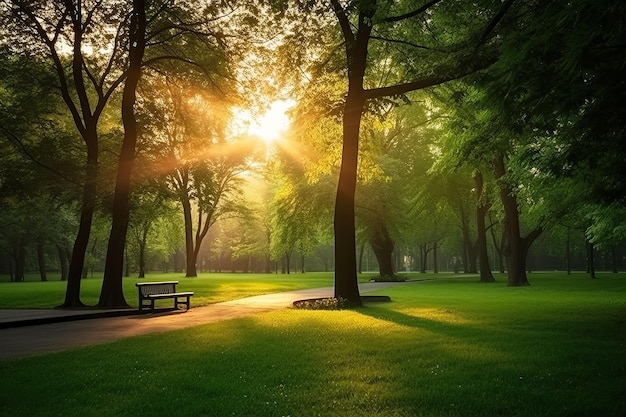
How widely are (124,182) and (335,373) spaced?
14.5 m

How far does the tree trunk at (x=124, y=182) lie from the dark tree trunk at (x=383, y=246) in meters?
21.8

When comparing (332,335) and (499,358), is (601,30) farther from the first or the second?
(332,335)

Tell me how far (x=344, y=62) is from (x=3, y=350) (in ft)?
48.3

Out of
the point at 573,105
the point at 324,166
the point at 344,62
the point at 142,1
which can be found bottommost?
the point at 573,105

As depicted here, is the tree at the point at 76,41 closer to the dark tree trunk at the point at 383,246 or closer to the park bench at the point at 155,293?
the park bench at the point at 155,293

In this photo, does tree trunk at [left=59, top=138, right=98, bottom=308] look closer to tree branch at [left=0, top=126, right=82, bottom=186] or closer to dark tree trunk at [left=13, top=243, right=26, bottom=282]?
tree branch at [left=0, top=126, right=82, bottom=186]

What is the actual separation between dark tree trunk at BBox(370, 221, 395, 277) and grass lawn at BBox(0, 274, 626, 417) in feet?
88.0

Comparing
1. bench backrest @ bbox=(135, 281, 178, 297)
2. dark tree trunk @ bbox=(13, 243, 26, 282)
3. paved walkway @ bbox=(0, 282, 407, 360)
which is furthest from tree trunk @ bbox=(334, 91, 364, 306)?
dark tree trunk @ bbox=(13, 243, 26, 282)

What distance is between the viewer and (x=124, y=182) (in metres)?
18.6

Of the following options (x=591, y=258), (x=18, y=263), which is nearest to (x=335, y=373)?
(x=591, y=258)

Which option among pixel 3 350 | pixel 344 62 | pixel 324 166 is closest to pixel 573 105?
pixel 3 350

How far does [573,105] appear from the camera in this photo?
687cm

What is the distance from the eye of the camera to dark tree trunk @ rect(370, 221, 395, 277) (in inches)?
1490

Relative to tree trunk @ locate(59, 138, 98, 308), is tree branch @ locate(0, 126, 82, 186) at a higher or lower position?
higher
